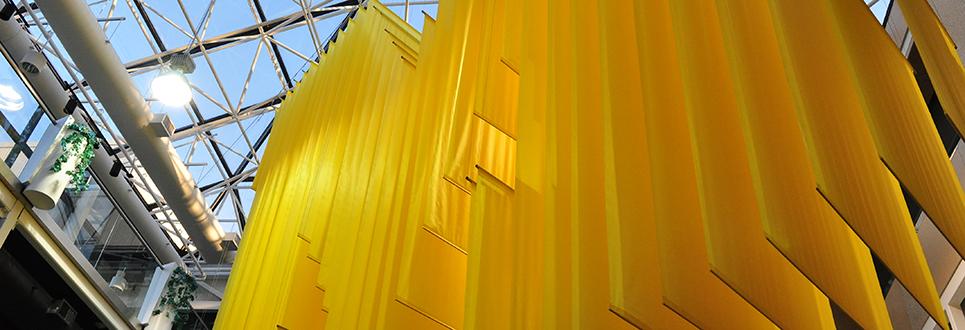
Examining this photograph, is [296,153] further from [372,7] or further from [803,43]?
[803,43]

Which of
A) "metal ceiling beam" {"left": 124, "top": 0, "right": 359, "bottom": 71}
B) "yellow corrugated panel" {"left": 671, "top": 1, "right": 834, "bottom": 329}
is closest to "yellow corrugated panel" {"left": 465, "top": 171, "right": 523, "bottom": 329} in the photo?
"yellow corrugated panel" {"left": 671, "top": 1, "right": 834, "bottom": 329}

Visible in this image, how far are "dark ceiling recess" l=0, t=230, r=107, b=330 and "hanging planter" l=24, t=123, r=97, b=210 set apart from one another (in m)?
1.51

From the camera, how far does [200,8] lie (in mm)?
19094

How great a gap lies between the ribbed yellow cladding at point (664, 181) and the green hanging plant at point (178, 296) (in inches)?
671

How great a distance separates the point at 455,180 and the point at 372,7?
3640mm

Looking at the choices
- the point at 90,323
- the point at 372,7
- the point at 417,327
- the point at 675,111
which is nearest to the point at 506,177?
the point at 417,327

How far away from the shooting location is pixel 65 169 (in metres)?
15.4

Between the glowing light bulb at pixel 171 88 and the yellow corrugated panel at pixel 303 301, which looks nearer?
the yellow corrugated panel at pixel 303 301

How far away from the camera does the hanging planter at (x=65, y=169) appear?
15.1 metres

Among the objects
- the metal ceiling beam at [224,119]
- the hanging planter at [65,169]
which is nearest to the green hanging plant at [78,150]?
the hanging planter at [65,169]

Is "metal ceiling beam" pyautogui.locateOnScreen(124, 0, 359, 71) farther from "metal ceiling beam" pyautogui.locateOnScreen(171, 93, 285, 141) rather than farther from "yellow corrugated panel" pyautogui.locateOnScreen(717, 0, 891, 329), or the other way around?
"yellow corrugated panel" pyautogui.locateOnScreen(717, 0, 891, 329)

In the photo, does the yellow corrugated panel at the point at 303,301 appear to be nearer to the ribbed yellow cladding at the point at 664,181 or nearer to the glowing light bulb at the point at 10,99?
the ribbed yellow cladding at the point at 664,181

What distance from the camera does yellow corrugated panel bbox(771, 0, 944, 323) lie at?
5.64 feet

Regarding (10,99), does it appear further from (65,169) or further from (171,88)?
(171,88)
